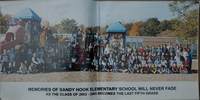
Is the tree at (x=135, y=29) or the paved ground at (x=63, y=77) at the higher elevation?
the tree at (x=135, y=29)

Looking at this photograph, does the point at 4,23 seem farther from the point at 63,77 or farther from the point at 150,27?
the point at 150,27

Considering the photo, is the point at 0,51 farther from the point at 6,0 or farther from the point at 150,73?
the point at 150,73

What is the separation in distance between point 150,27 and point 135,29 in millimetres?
59

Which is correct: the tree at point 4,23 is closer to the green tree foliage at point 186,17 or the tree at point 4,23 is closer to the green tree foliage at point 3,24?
the green tree foliage at point 3,24

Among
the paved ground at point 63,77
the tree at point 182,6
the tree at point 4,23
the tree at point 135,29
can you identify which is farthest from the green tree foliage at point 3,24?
the tree at point 182,6

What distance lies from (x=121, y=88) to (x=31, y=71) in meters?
0.35

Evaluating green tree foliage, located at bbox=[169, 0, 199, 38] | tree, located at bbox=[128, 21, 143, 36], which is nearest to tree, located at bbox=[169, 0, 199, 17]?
green tree foliage, located at bbox=[169, 0, 199, 38]

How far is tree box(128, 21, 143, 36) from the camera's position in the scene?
148 centimetres

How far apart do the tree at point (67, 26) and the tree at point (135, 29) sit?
21 cm

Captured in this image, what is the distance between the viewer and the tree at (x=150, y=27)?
4.86 ft

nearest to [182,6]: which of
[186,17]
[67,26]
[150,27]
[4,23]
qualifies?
[186,17]

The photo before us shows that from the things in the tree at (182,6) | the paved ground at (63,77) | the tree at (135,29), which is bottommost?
the paved ground at (63,77)

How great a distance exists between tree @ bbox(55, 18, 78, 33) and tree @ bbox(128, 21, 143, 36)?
211 mm

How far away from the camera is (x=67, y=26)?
1467 millimetres
